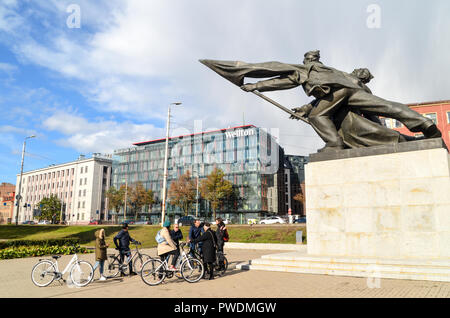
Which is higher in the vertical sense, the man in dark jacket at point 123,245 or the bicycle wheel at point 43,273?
the man in dark jacket at point 123,245

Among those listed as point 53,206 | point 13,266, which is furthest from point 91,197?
point 13,266

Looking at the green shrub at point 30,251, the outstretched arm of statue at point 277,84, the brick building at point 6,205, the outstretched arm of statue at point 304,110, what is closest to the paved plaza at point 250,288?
the outstretched arm of statue at point 304,110

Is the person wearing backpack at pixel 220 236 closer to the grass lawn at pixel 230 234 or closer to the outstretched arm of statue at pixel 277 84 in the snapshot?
the outstretched arm of statue at pixel 277 84

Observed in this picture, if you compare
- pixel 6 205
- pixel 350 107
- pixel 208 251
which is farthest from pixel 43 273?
pixel 6 205

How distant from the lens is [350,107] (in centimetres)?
1238

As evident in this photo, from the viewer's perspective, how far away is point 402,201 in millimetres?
10391

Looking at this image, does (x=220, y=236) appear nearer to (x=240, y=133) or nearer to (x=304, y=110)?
(x=304, y=110)

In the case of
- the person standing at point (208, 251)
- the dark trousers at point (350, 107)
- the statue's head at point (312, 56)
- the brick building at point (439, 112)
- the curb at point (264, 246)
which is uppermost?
the brick building at point (439, 112)

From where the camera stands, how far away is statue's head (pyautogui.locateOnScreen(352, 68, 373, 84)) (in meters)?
12.8

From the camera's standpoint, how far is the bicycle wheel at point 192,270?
9859 mm

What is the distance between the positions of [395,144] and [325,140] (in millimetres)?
2415

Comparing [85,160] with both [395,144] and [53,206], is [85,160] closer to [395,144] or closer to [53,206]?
[53,206]

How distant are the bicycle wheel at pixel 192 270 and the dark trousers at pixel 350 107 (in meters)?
6.43

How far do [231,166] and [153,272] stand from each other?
64.9 metres
